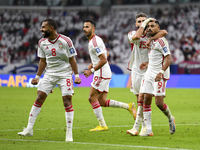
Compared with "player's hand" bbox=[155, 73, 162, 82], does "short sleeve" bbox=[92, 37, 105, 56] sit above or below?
above

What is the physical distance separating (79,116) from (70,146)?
14.8ft

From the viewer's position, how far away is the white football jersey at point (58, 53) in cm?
681

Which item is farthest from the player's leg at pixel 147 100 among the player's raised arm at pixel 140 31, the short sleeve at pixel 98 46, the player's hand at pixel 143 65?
the short sleeve at pixel 98 46

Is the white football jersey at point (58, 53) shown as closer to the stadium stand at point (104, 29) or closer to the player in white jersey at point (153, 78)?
the player in white jersey at point (153, 78)

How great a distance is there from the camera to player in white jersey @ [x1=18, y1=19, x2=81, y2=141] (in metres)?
6.77

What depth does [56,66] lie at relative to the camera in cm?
694

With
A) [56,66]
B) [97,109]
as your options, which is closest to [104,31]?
[97,109]

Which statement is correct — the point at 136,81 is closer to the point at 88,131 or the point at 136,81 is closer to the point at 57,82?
the point at 88,131

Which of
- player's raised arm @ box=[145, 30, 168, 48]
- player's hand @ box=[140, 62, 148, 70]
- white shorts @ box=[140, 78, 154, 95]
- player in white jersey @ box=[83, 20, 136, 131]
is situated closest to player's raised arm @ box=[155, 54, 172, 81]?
white shorts @ box=[140, 78, 154, 95]

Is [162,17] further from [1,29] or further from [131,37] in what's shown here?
[131,37]

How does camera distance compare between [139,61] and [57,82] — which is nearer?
[57,82]

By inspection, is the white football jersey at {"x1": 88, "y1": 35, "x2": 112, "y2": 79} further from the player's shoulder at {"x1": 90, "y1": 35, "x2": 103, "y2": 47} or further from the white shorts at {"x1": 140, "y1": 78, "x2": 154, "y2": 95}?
the white shorts at {"x1": 140, "y1": 78, "x2": 154, "y2": 95}

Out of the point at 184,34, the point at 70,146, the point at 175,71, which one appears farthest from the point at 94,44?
the point at 184,34

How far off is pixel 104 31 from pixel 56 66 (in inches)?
947
